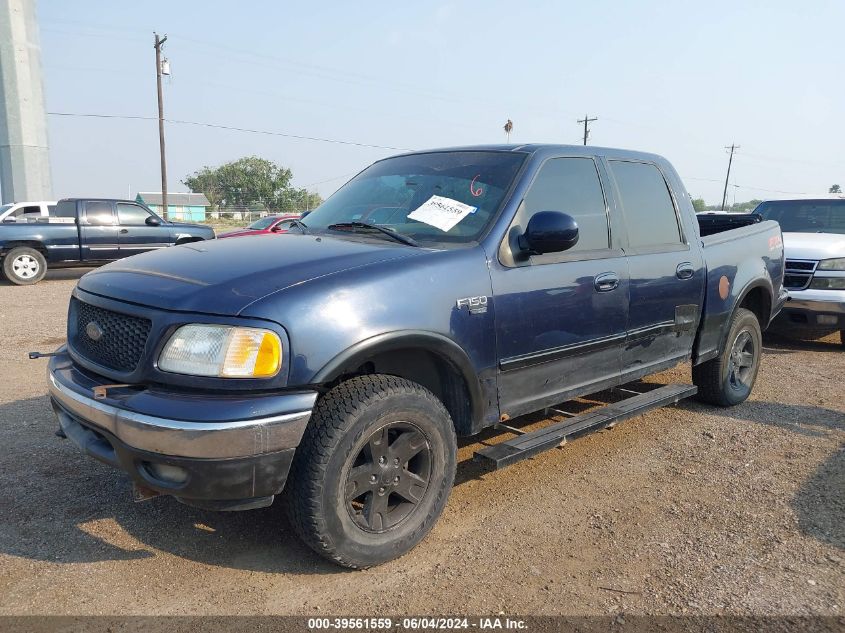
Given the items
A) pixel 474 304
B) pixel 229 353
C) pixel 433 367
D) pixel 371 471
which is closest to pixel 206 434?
pixel 229 353

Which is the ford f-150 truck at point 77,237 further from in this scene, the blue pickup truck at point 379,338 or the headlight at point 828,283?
the headlight at point 828,283

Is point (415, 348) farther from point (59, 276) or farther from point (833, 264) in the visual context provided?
point (59, 276)

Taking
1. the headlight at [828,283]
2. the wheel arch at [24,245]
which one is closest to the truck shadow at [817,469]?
the headlight at [828,283]

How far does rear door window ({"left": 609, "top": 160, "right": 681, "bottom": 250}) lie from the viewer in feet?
Result: 13.5

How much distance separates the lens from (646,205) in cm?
432

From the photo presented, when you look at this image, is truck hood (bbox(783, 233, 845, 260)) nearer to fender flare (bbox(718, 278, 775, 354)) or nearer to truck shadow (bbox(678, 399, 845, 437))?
fender flare (bbox(718, 278, 775, 354))

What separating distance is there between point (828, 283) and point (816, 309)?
13.2 inches

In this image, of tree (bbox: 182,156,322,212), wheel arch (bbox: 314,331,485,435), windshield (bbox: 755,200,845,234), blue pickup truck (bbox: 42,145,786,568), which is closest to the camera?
blue pickup truck (bbox: 42,145,786,568)

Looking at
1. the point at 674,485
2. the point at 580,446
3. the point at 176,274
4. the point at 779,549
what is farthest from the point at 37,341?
the point at 779,549

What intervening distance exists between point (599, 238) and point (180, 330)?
7.99 ft

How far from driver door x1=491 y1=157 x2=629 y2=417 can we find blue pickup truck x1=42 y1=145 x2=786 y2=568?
0.5 inches

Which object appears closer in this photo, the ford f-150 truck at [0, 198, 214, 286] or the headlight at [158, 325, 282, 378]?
the headlight at [158, 325, 282, 378]

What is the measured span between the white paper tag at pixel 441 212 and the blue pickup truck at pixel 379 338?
1 centimetres

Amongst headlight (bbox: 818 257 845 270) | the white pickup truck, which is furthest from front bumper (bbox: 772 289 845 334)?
headlight (bbox: 818 257 845 270)
